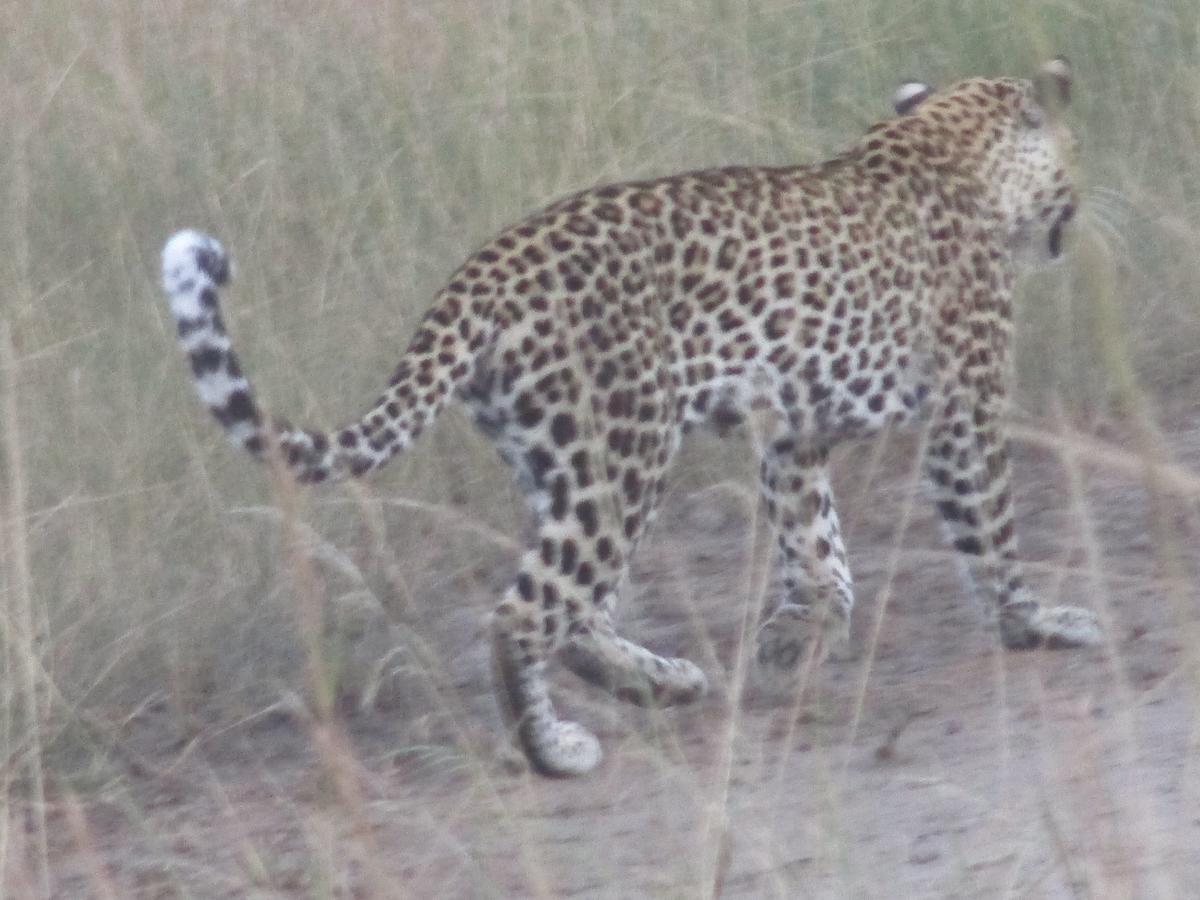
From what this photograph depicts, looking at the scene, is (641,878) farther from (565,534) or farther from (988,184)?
(988,184)

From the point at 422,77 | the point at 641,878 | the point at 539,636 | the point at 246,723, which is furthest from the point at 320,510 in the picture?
the point at 422,77

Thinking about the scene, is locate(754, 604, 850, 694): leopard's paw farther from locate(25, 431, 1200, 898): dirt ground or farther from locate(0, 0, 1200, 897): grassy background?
locate(0, 0, 1200, 897): grassy background

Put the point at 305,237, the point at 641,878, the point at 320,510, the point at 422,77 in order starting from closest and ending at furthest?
the point at 641,878 < the point at 320,510 < the point at 305,237 < the point at 422,77

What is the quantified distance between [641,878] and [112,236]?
342 cm

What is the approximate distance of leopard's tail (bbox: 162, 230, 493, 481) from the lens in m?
3.69

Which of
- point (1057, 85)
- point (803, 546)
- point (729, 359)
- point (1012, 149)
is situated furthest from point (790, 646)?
point (1057, 85)

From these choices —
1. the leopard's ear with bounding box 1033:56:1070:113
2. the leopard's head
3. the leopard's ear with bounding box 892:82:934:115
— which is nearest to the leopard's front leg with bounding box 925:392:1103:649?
the leopard's head

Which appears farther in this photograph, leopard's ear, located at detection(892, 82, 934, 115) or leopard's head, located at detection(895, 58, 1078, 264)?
leopard's ear, located at detection(892, 82, 934, 115)

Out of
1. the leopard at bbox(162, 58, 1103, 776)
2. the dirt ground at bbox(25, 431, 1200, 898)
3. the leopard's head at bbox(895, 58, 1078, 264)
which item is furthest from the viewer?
the leopard's head at bbox(895, 58, 1078, 264)

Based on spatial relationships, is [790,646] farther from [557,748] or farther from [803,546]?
[557,748]

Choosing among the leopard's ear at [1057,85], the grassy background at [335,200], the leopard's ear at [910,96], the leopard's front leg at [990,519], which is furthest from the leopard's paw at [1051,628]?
the leopard's ear at [910,96]

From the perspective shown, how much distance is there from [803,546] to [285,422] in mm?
1456

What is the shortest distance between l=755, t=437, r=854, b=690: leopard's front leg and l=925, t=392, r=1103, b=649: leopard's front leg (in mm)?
243

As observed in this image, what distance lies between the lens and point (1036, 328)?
6203 mm
